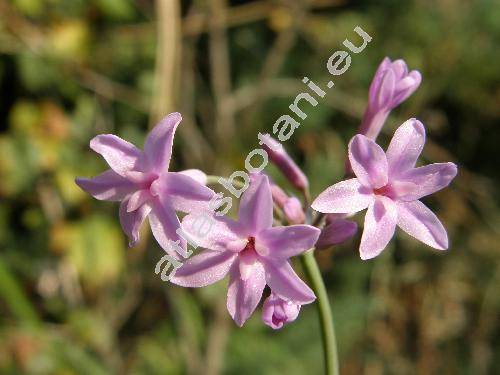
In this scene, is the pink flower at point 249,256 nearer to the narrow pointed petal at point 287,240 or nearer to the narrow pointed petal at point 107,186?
the narrow pointed petal at point 287,240

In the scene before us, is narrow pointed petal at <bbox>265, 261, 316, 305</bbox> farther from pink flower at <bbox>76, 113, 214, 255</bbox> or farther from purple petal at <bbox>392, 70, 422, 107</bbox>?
purple petal at <bbox>392, 70, 422, 107</bbox>

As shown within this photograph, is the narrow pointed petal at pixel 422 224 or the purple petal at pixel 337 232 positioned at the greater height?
the purple petal at pixel 337 232

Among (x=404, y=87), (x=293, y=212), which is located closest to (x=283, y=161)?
(x=293, y=212)

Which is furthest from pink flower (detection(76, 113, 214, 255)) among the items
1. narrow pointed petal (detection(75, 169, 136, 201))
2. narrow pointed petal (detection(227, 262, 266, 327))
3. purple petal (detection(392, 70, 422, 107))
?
purple petal (detection(392, 70, 422, 107))

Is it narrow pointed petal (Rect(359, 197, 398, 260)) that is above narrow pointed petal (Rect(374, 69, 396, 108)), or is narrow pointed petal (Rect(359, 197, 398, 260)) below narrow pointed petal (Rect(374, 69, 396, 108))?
below

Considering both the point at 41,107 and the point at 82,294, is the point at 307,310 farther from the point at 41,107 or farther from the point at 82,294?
the point at 41,107

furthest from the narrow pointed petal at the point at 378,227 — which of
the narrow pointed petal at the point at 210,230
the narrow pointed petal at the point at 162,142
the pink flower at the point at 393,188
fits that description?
the narrow pointed petal at the point at 162,142

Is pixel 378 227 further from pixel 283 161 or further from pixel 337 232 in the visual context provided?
pixel 283 161
